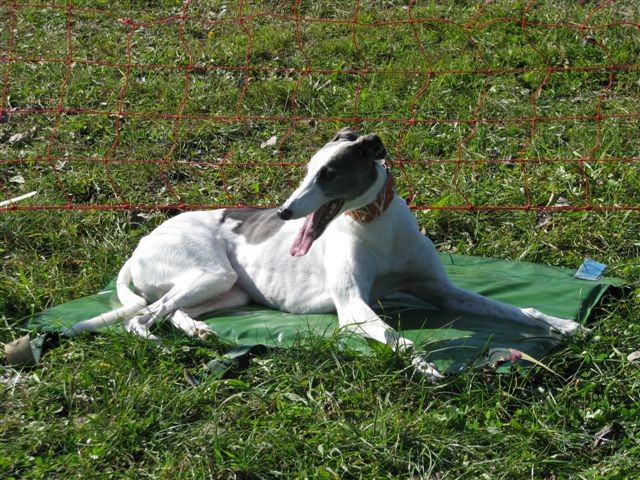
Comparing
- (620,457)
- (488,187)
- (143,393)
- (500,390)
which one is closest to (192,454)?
(143,393)

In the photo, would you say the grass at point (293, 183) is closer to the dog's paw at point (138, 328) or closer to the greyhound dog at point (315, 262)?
the dog's paw at point (138, 328)

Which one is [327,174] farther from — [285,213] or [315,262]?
[315,262]

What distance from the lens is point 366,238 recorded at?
15.4ft

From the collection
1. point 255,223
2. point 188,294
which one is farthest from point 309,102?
point 188,294

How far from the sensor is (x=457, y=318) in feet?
15.4

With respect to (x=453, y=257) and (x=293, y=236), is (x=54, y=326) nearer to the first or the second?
(x=293, y=236)

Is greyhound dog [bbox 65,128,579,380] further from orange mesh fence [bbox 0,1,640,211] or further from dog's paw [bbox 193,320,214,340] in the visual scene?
orange mesh fence [bbox 0,1,640,211]

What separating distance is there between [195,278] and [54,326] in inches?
28.2

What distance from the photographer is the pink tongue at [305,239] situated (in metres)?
4.52

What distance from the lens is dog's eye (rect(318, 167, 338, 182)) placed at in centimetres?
438

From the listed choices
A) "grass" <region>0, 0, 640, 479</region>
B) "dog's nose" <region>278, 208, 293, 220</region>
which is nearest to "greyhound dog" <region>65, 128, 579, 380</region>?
"dog's nose" <region>278, 208, 293, 220</region>

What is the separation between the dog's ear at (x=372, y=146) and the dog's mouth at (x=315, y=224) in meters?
0.24

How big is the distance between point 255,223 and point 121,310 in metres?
0.86

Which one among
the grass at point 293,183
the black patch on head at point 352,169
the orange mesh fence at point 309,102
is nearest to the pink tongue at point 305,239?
the black patch on head at point 352,169
